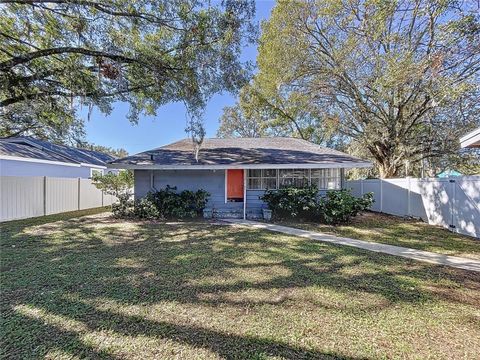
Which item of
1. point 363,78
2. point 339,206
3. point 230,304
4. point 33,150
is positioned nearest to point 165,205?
point 339,206

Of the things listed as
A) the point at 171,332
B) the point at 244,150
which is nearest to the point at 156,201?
the point at 244,150

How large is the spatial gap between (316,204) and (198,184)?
5.07 meters

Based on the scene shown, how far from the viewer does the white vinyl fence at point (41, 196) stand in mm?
9632

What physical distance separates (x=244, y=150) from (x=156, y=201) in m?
4.80

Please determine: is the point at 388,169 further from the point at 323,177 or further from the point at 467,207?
the point at 467,207

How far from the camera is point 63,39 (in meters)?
9.12

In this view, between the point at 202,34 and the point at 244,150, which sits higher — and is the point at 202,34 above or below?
above

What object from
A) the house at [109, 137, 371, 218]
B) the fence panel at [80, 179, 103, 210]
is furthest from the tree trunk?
the fence panel at [80, 179, 103, 210]

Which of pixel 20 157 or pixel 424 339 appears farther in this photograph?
pixel 20 157

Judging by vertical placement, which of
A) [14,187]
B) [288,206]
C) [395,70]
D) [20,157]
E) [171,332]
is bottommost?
[171,332]

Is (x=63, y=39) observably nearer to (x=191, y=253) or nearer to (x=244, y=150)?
(x=244, y=150)

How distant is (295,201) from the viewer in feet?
32.7

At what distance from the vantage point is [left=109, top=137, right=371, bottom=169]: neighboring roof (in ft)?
33.5

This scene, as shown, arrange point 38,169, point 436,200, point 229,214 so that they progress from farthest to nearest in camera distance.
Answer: point 38,169 < point 229,214 < point 436,200
